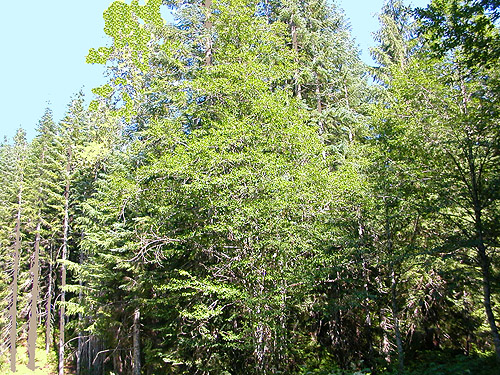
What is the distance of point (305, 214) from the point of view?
11.2 meters

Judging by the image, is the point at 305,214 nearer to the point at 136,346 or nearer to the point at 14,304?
the point at 136,346

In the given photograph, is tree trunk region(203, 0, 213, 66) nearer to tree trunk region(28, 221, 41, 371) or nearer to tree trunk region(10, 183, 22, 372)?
tree trunk region(28, 221, 41, 371)

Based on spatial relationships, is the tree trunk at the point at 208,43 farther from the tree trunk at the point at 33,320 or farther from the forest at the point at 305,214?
the tree trunk at the point at 33,320

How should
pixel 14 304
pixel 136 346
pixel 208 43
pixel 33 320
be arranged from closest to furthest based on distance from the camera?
pixel 136 346, pixel 208 43, pixel 33 320, pixel 14 304

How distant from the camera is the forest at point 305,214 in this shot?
850 cm

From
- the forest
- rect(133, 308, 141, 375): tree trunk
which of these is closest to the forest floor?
the forest

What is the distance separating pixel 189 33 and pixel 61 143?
12844 mm

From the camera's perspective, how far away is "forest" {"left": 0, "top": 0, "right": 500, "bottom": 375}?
8.50 metres

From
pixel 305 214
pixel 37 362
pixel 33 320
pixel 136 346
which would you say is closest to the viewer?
pixel 305 214

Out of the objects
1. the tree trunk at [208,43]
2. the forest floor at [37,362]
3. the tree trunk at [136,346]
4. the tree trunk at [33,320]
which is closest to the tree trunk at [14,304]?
the forest floor at [37,362]

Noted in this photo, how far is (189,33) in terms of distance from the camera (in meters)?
17.5

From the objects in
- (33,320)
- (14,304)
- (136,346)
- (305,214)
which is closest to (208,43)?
(305,214)

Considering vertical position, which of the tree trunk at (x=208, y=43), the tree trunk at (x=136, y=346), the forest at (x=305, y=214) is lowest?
the tree trunk at (x=136, y=346)

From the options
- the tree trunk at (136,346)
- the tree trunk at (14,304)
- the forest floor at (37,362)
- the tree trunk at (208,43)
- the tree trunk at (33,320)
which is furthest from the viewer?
the tree trunk at (33,320)
